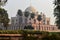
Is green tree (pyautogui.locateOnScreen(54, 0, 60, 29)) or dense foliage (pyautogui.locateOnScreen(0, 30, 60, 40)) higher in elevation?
green tree (pyautogui.locateOnScreen(54, 0, 60, 29))

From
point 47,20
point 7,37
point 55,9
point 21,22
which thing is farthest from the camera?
point 47,20

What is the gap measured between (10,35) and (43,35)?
1.95 metres

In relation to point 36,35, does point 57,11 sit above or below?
above

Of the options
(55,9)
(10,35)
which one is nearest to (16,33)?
(10,35)

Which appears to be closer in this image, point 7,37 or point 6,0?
point 7,37

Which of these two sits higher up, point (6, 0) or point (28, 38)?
point (6, 0)

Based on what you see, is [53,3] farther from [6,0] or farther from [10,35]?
[10,35]

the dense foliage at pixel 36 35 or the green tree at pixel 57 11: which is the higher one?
the green tree at pixel 57 11

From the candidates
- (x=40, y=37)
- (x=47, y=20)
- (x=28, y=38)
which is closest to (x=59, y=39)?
(x=40, y=37)

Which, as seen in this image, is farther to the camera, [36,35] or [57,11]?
[57,11]

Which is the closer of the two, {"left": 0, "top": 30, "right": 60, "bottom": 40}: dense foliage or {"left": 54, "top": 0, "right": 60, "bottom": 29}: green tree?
{"left": 0, "top": 30, "right": 60, "bottom": 40}: dense foliage

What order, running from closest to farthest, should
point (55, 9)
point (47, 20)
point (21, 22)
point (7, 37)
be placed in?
point (7, 37), point (55, 9), point (21, 22), point (47, 20)

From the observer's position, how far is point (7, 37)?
33.9ft

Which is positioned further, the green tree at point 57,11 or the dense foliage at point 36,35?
the green tree at point 57,11
